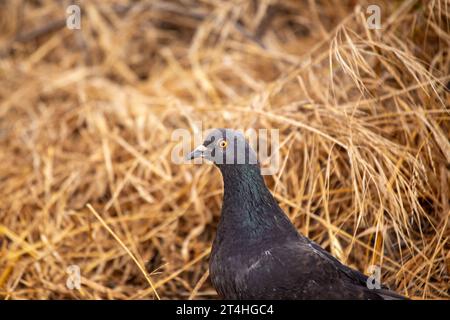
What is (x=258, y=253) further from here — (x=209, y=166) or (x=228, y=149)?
(x=209, y=166)

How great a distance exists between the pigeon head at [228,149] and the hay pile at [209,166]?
43 centimetres

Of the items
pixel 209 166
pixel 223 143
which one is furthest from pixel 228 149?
pixel 209 166

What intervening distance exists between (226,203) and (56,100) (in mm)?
2391

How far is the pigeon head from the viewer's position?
240 centimetres

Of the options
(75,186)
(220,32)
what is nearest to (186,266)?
(75,186)

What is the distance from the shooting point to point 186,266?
285 centimetres

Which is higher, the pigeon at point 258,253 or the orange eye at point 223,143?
the orange eye at point 223,143

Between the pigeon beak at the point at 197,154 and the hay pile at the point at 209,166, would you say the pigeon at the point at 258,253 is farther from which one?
the hay pile at the point at 209,166

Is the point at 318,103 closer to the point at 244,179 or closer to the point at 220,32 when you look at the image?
the point at 244,179

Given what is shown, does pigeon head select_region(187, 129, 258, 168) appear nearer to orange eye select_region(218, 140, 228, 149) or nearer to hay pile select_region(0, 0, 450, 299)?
orange eye select_region(218, 140, 228, 149)

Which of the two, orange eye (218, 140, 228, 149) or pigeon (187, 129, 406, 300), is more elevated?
orange eye (218, 140, 228, 149)

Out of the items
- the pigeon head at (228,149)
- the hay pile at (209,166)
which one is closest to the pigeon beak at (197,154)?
the pigeon head at (228,149)

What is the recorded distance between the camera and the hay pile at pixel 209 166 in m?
2.73

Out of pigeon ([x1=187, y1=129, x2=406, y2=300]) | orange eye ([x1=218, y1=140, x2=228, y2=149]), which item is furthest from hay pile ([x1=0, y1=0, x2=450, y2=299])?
orange eye ([x1=218, y1=140, x2=228, y2=149])
